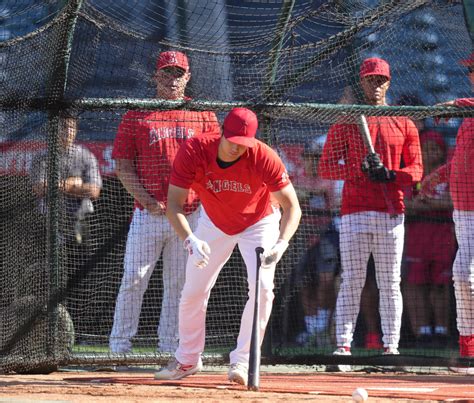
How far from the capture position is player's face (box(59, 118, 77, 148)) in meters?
8.51

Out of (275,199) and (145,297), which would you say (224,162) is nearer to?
(275,199)

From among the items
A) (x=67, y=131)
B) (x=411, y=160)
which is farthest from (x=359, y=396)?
(x=67, y=131)

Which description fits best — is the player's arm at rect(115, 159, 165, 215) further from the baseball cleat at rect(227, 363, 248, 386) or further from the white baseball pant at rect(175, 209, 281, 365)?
the baseball cleat at rect(227, 363, 248, 386)

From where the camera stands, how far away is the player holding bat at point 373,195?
8.56 meters

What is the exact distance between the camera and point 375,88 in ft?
28.9

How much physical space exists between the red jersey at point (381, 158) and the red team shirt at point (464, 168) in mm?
316

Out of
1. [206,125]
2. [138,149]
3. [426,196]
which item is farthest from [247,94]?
[426,196]

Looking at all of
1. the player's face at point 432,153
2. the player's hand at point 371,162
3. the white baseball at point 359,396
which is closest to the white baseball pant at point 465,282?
the player's hand at point 371,162

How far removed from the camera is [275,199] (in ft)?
23.9

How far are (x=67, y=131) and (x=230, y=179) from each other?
2.10m

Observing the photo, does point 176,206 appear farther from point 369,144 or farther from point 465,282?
point 465,282

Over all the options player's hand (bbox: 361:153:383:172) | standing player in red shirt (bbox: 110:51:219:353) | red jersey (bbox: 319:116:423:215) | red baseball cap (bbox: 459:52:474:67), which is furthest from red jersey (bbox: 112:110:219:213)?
red baseball cap (bbox: 459:52:474:67)

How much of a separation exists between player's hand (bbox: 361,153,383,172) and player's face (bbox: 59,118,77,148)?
8.13 ft

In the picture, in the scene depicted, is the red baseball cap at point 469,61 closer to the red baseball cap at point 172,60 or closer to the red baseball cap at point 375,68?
the red baseball cap at point 375,68
